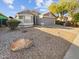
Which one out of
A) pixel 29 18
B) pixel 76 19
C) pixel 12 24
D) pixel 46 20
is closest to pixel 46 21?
pixel 46 20

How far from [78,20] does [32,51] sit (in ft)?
86.3

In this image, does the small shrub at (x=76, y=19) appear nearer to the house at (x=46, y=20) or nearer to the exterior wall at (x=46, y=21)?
the exterior wall at (x=46, y=21)

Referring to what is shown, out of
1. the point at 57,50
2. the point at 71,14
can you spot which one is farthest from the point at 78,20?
the point at 57,50

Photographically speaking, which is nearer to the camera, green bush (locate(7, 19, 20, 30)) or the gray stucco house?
green bush (locate(7, 19, 20, 30))

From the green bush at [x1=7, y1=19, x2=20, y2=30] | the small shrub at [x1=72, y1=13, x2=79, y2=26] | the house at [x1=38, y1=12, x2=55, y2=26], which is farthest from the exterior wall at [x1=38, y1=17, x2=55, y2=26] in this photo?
the green bush at [x1=7, y1=19, x2=20, y2=30]

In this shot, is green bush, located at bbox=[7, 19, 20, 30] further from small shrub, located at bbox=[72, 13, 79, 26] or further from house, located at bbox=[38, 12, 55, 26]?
small shrub, located at bbox=[72, 13, 79, 26]

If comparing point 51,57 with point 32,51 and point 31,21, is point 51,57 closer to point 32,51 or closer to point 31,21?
point 32,51

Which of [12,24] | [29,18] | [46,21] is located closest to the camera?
[12,24]

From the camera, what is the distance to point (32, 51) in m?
9.85

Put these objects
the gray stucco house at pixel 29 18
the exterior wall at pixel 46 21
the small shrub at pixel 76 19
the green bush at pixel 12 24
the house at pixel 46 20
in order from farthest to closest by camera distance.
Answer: the small shrub at pixel 76 19, the house at pixel 46 20, the exterior wall at pixel 46 21, the gray stucco house at pixel 29 18, the green bush at pixel 12 24

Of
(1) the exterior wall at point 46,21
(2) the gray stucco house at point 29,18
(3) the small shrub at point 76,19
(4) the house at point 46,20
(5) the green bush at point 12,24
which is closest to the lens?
(5) the green bush at point 12,24

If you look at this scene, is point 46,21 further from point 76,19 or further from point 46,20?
point 76,19

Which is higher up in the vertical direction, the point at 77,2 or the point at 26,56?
the point at 77,2

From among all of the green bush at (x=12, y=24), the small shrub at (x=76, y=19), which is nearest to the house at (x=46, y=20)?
the small shrub at (x=76, y=19)
